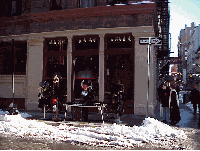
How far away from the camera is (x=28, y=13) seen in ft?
52.9

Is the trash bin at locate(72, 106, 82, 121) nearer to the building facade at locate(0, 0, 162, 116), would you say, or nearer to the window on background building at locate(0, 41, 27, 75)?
the building facade at locate(0, 0, 162, 116)

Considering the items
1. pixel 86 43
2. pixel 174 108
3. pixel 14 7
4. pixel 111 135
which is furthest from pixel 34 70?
pixel 111 135

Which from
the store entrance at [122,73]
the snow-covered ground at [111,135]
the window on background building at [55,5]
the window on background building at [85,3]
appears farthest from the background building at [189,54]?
the snow-covered ground at [111,135]

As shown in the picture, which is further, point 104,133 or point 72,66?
point 72,66

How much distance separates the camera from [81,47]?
15.1 m

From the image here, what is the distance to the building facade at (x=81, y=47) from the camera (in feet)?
45.4

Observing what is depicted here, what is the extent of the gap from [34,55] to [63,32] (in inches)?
91.1

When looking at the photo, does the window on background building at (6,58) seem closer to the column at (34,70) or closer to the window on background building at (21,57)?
the window on background building at (21,57)

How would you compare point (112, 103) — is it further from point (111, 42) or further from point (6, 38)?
point (6, 38)

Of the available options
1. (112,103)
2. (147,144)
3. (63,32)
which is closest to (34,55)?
(63,32)


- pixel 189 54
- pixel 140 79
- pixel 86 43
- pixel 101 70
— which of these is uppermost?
pixel 189 54

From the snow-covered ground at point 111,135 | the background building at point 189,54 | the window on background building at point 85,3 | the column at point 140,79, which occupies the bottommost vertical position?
the snow-covered ground at point 111,135

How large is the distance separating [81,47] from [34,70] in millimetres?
3259

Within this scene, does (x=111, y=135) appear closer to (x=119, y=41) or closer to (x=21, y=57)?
(x=119, y=41)
